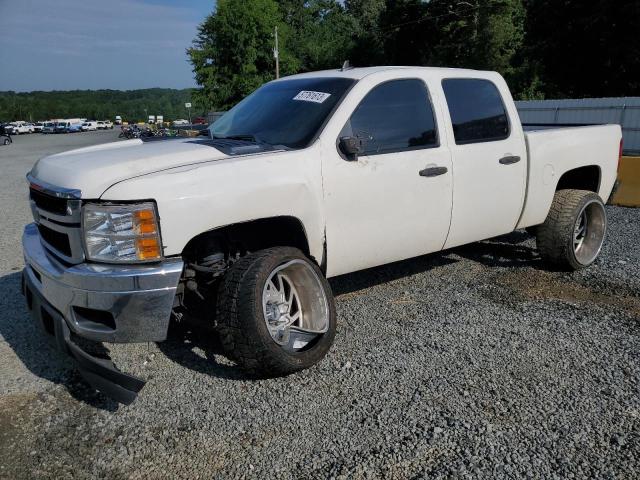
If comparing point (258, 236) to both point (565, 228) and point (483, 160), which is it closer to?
point (483, 160)

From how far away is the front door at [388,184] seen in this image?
3641 mm

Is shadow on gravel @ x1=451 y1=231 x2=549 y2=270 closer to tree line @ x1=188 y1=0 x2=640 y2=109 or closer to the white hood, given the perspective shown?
the white hood

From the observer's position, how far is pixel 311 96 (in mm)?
3977

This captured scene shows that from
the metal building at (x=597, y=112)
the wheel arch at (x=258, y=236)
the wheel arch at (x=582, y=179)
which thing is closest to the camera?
the wheel arch at (x=258, y=236)

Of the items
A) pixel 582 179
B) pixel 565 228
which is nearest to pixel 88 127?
pixel 582 179

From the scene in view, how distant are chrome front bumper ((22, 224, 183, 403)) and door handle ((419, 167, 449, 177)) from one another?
1.99m

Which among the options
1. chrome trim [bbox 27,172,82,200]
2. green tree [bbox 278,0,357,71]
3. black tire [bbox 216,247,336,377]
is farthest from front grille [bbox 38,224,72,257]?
green tree [bbox 278,0,357,71]

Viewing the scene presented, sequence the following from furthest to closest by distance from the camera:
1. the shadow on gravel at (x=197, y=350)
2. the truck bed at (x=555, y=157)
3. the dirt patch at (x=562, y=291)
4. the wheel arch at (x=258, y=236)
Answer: the truck bed at (x=555, y=157) < the dirt patch at (x=562, y=291) < the shadow on gravel at (x=197, y=350) < the wheel arch at (x=258, y=236)

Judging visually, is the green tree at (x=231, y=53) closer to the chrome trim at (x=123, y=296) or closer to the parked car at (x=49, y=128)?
the parked car at (x=49, y=128)

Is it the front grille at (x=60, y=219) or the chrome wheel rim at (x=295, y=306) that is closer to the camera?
the front grille at (x=60, y=219)

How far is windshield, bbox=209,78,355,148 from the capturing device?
3756 millimetres

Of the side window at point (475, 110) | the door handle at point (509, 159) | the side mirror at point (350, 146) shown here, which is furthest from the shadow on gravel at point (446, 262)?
the side mirror at point (350, 146)

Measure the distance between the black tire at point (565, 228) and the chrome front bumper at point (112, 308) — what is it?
3768 millimetres

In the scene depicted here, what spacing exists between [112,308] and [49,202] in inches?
34.5
